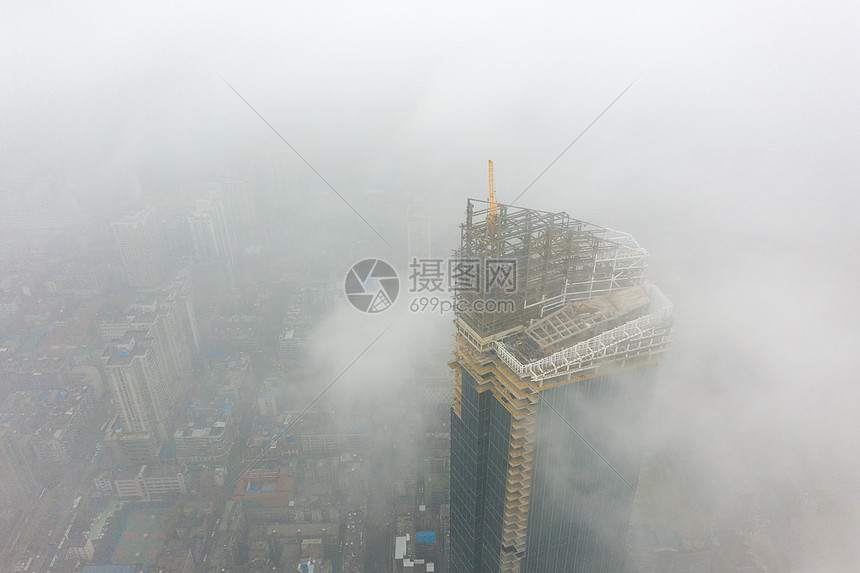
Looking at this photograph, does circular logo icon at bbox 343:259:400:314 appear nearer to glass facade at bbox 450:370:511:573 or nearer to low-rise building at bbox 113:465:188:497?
low-rise building at bbox 113:465:188:497

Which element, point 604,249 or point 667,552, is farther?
point 667,552

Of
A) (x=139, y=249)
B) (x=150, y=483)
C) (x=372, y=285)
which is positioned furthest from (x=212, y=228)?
(x=150, y=483)

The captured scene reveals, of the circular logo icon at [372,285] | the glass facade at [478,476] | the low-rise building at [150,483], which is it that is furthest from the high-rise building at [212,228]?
the glass facade at [478,476]

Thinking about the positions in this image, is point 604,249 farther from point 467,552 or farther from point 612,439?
point 467,552

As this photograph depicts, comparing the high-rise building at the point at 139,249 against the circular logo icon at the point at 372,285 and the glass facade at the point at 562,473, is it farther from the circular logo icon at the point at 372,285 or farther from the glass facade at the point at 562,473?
the glass facade at the point at 562,473

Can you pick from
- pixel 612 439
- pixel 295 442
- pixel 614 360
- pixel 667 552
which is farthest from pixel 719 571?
pixel 295 442

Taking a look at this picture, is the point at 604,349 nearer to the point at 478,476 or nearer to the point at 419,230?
Result: the point at 478,476
